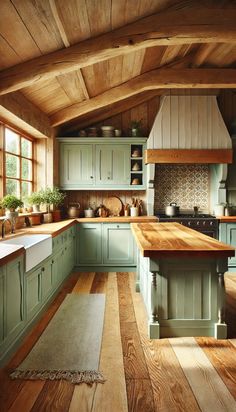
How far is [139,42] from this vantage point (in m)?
3.20

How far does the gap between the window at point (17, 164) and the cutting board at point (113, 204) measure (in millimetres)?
1520

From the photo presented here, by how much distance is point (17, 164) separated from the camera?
4719 millimetres

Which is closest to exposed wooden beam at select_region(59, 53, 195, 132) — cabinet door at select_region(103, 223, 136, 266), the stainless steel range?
cabinet door at select_region(103, 223, 136, 266)

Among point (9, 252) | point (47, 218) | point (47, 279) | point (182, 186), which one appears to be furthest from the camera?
point (182, 186)

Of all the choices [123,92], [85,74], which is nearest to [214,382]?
[85,74]

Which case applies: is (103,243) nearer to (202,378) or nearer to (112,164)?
(112,164)

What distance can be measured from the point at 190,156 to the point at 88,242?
234cm

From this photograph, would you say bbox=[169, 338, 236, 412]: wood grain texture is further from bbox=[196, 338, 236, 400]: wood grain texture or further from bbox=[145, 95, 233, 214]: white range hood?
bbox=[145, 95, 233, 214]: white range hood

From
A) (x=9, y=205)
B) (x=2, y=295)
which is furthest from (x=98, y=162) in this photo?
(x=2, y=295)

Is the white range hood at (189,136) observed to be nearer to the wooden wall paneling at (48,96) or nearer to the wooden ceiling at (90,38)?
the wooden ceiling at (90,38)

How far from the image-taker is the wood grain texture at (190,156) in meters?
5.38

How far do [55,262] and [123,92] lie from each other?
282cm

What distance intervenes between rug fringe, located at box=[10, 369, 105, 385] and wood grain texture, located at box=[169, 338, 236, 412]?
0.65 meters

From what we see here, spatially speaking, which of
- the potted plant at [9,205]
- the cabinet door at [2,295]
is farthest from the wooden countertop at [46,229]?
the potted plant at [9,205]
